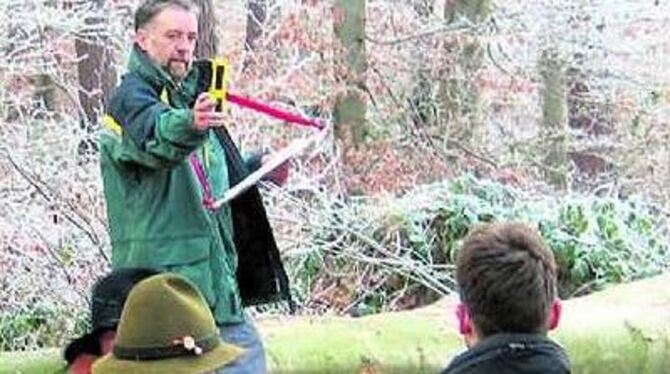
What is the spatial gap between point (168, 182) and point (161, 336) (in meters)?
1.61

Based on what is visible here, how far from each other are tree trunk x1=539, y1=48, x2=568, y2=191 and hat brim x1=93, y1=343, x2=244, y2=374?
36.9 ft

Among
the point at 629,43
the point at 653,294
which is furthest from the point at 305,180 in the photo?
the point at 629,43

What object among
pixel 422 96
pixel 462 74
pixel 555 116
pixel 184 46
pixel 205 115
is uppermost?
pixel 184 46

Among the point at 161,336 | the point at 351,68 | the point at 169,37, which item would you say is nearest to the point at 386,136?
the point at 351,68

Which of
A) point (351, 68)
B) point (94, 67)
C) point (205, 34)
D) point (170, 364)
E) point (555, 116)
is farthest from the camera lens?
point (555, 116)

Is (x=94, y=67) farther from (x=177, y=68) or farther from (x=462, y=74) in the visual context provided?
(x=177, y=68)

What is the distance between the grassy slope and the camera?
19.0 feet

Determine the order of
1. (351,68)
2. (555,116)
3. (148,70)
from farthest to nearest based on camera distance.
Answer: (555,116), (351,68), (148,70)

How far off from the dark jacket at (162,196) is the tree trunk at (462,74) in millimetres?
8839

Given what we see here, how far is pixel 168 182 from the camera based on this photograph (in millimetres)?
4324

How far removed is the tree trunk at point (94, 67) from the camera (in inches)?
452

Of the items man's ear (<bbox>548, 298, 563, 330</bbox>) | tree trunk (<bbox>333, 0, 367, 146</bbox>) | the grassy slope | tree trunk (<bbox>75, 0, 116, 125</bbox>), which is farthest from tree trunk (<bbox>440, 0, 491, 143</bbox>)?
man's ear (<bbox>548, 298, 563, 330</bbox>)

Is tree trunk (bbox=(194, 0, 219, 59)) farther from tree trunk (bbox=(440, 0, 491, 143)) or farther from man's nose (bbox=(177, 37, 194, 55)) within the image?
tree trunk (bbox=(440, 0, 491, 143))

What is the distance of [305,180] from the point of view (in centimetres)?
1032
